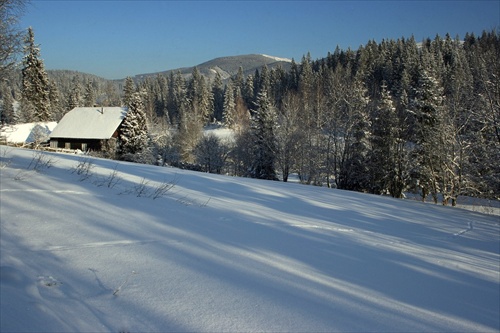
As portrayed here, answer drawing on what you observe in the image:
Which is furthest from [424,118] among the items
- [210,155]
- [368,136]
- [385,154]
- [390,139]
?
[210,155]

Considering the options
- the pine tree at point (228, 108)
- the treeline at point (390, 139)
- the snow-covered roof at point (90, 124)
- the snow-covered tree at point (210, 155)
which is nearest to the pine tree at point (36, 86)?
the snow-covered roof at point (90, 124)

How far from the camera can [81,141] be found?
39.5 meters

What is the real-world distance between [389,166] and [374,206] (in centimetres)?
1900

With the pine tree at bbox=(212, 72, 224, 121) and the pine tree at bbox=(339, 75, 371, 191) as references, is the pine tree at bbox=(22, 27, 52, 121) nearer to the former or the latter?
the pine tree at bbox=(339, 75, 371, 191)

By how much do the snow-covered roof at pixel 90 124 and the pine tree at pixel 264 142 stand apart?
18.9 metres

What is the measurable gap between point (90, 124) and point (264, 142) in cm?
2370

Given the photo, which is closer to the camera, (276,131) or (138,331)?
(138,331)

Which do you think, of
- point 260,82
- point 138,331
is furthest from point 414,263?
point 260,82

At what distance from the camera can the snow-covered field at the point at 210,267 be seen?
2324 mm

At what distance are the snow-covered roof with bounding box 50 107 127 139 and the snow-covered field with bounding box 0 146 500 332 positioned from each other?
118 feet

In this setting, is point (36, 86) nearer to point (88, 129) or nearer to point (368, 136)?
point (88, 129)

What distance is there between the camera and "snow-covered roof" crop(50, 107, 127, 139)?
3916 centimetres

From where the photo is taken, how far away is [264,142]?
1222 inches

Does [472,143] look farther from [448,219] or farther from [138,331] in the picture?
[138,331]
